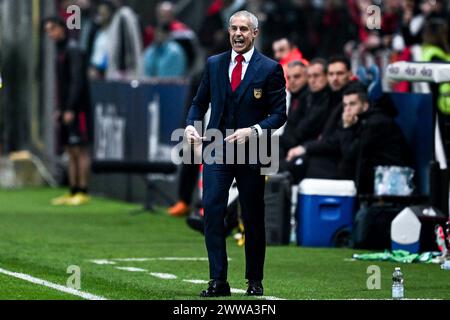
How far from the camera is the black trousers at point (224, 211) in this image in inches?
452

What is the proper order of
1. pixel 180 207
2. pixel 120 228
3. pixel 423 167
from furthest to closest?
pixel 180 207 → pixel 120 228 → pixel 423 167

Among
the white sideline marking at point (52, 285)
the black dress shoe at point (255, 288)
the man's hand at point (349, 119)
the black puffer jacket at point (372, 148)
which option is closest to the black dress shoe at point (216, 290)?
the black dress shoe at point (255, 288)

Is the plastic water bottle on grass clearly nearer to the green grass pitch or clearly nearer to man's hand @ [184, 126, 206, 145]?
the green grass pitch

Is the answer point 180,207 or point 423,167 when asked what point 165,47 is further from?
point 423,167

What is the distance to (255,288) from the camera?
1159cm

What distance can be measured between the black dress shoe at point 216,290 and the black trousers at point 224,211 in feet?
0.16

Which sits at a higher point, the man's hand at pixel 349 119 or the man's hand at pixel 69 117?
the man's hand at pixel 349 119

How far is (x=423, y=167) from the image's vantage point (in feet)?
55.2

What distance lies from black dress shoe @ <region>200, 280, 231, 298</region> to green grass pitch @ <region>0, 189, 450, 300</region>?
88 mm

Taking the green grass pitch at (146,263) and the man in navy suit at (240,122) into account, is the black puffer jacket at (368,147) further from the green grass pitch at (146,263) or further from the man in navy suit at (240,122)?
the man in navy suit at (240,122)

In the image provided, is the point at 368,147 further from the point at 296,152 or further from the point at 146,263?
the point at 146,263

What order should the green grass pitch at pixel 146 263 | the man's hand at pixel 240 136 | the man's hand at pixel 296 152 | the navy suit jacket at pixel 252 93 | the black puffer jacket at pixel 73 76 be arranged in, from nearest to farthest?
the man's hand at pixel 240 136
the navy suit jacket at pixel 252 93
the green grass pitch at pixel 146 263
the man's hand at pixel 296 152
the black puffer jacket at pixel 73 76
